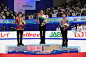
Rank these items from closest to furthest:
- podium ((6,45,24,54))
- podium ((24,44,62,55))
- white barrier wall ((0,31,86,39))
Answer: podium ((24,44,62,55)) < podium ((6,45,24,54)) < white barrier wall ((0,31,86,39))

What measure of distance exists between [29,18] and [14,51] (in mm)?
11317

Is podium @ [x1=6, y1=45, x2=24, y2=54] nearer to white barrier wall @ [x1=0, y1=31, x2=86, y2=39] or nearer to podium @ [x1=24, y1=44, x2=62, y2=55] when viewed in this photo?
podium @ [x1=24, y1=44, x2=62, y2=55]

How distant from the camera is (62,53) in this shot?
130 inches

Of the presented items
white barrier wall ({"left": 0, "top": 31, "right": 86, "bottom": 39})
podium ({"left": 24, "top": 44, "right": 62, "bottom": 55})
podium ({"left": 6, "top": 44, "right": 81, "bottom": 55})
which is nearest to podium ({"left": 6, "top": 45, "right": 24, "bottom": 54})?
podium ({"left": 6, "top": 44, "right": 81, "bottom": 55})

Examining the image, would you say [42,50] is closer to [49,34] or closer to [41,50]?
[41,50]

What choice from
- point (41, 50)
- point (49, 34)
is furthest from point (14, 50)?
point (49, 34)

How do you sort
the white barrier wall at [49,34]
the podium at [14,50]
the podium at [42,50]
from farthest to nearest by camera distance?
the white barrier wall at [49,34] < the podium at [14,50] < the podium at [42,50]

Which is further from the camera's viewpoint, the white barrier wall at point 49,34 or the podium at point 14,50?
the white barrier wall at point 49,34

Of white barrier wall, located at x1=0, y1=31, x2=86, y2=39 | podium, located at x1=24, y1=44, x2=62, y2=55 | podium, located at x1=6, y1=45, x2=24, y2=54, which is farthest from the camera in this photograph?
white barrier wall, located at x1=0, y1=31, x2=86, y2=39

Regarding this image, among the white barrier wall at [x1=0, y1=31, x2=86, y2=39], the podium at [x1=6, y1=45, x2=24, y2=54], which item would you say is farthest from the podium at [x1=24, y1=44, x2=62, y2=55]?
the white barrier wall at [x1=0, y1=31, x2=86, y2=39]

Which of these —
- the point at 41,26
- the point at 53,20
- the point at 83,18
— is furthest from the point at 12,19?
the point at 41,26

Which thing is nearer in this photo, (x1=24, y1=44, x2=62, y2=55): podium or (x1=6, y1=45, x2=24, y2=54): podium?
(x1=24, y1=44, x2=62, y2=55): podium

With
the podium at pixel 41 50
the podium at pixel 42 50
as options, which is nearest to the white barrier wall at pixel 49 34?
the podium at pixel 41 50

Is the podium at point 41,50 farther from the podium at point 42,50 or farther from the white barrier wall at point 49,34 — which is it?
the white barrier wall at point 49,34
